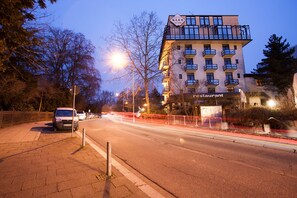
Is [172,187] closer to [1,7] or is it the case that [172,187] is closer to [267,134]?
[1,7]

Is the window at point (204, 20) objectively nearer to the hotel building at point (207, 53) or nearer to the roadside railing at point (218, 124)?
the hotel building at point (207, 53)

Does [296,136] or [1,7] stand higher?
[1,7]

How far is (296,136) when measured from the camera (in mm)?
9406

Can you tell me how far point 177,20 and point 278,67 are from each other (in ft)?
79.0

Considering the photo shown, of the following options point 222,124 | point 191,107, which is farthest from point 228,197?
point 191,107

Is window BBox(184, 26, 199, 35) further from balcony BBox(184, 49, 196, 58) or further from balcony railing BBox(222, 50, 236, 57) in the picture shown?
balcony railing BBox(222, 50, 236, 57)

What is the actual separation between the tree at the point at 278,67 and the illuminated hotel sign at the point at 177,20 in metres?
19.9

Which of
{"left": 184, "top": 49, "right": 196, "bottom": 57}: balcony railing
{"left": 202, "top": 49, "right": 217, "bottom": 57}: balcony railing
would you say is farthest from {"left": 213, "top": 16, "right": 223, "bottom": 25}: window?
{"left": 184, "top": 49, "right": 196, "bottom": 57}: balcony railing

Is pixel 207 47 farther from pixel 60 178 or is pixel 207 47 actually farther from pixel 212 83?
pixel 60 178

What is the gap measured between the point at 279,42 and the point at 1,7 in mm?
41837

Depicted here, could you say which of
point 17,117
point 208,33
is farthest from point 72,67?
point 208,33

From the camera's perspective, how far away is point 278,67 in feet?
99.5

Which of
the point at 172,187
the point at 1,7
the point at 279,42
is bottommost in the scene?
the point at 172,187

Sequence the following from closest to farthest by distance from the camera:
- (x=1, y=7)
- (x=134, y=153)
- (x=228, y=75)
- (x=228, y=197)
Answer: (x=228, y=197)
(x=1, y=7)
(x=134, y=153)
(x=228, y=75)
